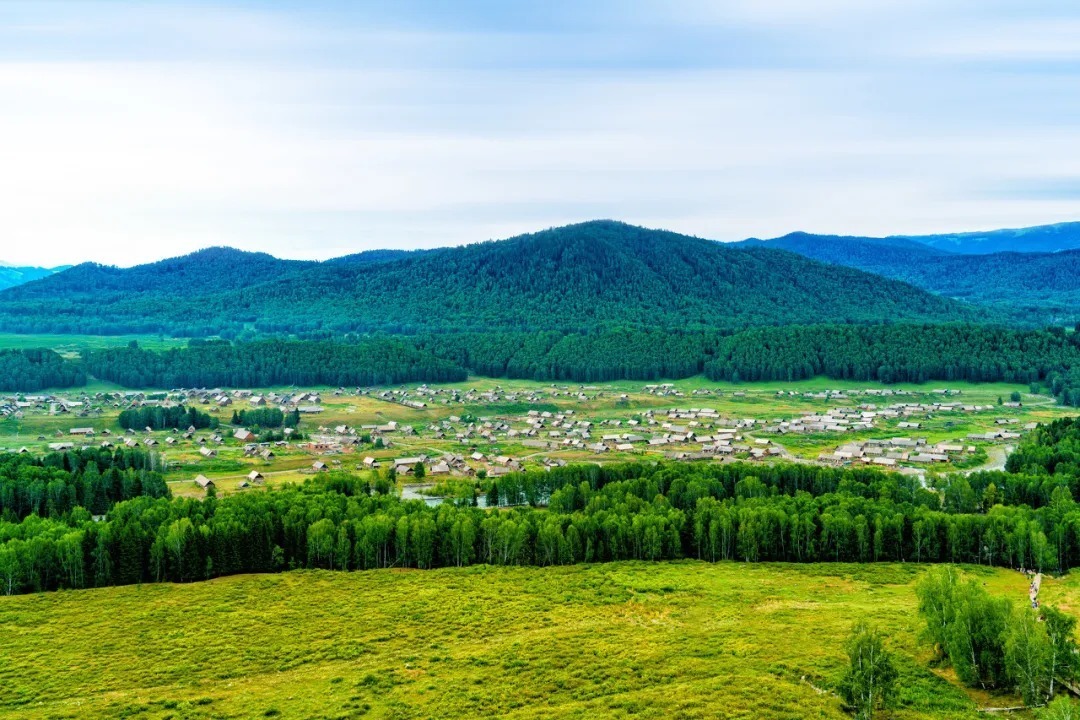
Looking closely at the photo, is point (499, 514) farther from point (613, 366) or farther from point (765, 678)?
point (613, 366)

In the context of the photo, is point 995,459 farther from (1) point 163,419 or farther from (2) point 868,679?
(1) point 163,419

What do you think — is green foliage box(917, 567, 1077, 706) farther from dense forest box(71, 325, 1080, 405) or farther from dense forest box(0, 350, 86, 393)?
dense forest box(0, 350, 86, 393)

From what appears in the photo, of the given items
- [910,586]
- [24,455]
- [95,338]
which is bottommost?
[910,586]

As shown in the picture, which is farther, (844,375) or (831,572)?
(844,375)

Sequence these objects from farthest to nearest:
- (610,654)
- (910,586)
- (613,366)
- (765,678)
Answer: (613,366) < (910,586) < (610,654) < (765,678)

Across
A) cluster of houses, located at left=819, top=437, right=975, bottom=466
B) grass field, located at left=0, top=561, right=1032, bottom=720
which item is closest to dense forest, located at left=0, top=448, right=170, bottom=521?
grass field, located at left=0, top=561, right=1032, bottom=720

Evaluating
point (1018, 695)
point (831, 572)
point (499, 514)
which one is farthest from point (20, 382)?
point (1018, 695)

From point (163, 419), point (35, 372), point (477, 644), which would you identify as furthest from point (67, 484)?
point (35, 372)

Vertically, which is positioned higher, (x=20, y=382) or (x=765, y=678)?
(x=20, y=382)

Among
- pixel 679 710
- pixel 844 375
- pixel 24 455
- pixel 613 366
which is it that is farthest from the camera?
pixel 613 366
